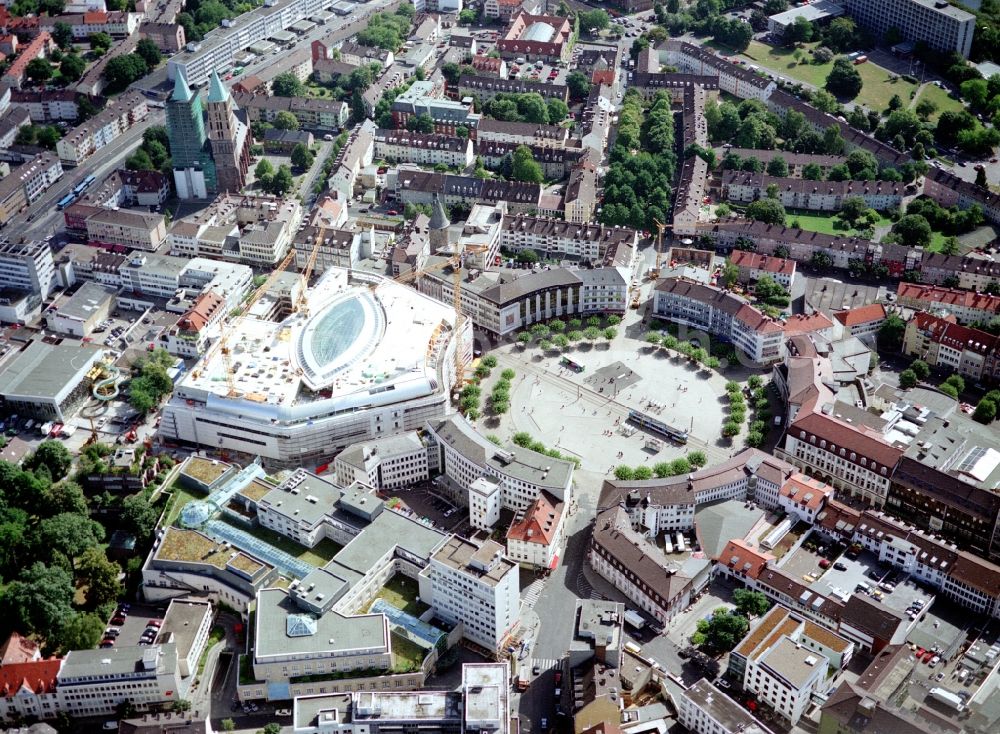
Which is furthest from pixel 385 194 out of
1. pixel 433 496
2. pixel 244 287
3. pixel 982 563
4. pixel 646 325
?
pixel 982 563

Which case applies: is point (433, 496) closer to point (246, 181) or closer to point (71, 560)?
point (71, 560)

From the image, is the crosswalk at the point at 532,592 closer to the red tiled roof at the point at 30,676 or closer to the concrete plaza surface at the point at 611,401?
the concrete plaza surface at the point at 611,401

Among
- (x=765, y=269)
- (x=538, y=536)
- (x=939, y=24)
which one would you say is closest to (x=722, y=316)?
(x=765, y=269)

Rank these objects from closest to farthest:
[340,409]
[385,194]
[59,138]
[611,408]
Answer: [340,409], [611,408], [385,194], [59,138]

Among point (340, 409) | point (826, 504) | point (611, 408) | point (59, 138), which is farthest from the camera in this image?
point (59, 138)

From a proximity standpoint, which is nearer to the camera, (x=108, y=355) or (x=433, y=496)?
(x=433, y=496)

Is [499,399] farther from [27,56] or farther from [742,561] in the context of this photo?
[27,56]
